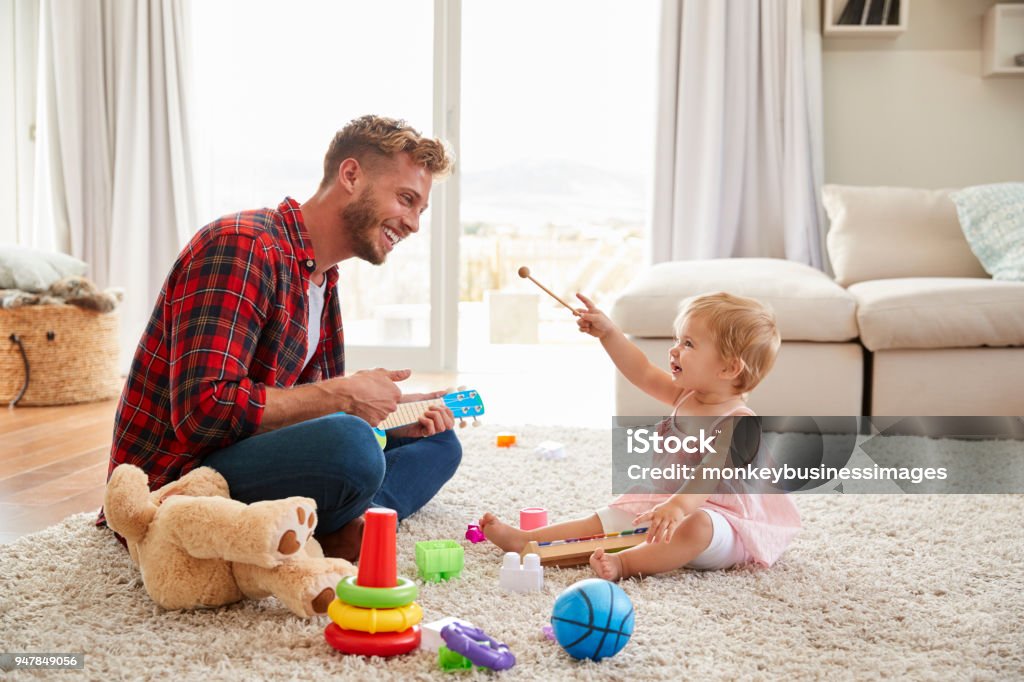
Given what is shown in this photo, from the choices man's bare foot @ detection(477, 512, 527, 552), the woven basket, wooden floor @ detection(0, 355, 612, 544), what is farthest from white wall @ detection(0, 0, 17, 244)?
man's bare foot @ detection(477, 512, 527, 552)

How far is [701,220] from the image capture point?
426cm

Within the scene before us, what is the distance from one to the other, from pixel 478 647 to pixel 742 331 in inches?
31.8

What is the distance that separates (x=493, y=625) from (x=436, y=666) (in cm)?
16

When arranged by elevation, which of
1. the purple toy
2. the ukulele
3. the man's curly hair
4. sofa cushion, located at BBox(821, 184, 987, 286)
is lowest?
the purple toy

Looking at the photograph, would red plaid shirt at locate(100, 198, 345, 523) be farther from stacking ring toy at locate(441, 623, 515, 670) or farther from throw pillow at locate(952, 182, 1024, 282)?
throw pillow at locate(952, 182, 1024, 282)

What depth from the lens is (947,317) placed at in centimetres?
294

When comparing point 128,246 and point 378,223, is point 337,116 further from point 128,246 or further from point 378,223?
point 378,223

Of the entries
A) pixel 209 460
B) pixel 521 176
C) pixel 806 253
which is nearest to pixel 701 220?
pixel 806 253

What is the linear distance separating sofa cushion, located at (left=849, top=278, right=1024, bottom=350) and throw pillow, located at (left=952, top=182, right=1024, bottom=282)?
11.4 inches

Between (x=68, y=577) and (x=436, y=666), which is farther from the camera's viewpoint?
(x=68, y=577)

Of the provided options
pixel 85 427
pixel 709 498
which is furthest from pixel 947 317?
pixel 85 427

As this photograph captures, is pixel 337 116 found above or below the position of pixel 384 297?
above

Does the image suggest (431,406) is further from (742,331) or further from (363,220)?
(742,331)

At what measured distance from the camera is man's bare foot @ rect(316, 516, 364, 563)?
1.73 m
